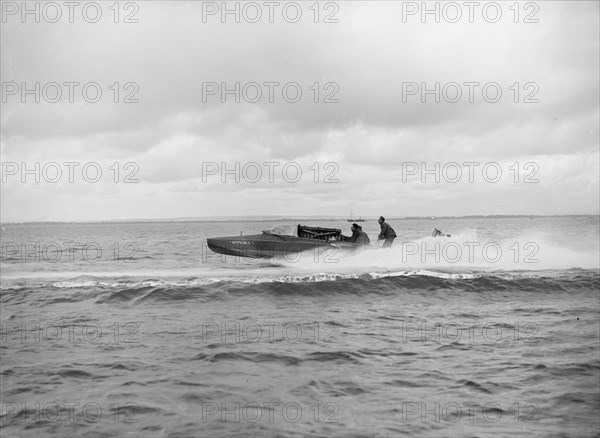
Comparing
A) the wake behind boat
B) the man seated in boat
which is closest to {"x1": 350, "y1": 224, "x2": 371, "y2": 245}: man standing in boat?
the man seated in boat

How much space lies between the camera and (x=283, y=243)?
26062 millimetres

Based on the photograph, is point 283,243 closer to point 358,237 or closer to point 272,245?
point 272,245

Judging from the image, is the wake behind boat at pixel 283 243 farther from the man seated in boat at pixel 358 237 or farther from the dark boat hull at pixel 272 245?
the man seated in boat at pixel 358 237

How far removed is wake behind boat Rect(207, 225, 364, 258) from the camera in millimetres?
25734

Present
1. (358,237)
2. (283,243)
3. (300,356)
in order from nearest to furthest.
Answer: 1. (300,356)
2. (358,237)
3. (283,243)

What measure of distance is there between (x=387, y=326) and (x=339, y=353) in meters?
3.29

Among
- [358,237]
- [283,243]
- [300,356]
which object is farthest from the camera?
[283,243]

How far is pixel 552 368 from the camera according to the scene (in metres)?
9.68

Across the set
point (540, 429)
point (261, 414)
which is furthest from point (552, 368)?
point (261, 414)

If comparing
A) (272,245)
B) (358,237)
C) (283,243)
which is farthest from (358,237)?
(272,245)

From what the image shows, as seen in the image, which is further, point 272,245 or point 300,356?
point 272,245

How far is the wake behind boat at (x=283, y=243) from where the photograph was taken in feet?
84.4

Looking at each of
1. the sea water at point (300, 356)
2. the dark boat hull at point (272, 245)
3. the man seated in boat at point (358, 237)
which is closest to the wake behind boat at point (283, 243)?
the dark boat hull at point (272, 245)

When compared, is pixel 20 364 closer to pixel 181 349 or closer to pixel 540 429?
pixel 181 349
